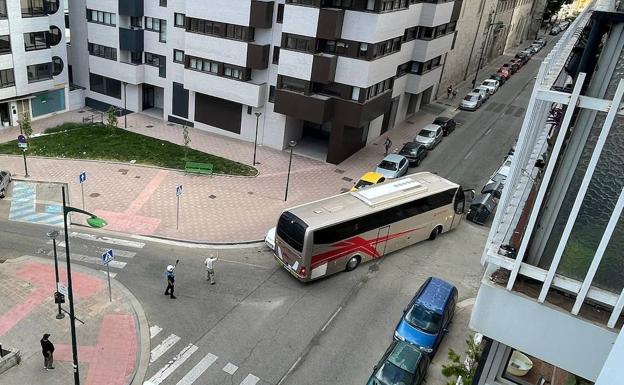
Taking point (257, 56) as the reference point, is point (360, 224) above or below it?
below

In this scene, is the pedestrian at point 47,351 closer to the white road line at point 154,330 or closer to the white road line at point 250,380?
the white road line at point 154,330

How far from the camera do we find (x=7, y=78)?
37844mm

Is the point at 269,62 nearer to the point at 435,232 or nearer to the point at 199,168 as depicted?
the point at 199,168

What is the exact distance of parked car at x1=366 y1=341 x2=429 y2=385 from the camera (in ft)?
53.8

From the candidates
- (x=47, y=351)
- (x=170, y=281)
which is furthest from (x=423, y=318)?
(x=47, y=351)

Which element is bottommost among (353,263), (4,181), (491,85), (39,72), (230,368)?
(4,181)

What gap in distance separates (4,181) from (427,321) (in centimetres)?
2412

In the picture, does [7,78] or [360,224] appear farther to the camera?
[7,78]

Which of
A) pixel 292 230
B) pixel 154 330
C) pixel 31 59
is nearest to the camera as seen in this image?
pixel 154 330

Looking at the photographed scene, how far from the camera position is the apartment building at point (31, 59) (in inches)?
1464

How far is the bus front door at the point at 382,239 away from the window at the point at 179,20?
2512cm

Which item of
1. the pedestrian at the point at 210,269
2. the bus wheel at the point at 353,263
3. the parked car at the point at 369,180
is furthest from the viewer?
the parked car at the point at 369,180

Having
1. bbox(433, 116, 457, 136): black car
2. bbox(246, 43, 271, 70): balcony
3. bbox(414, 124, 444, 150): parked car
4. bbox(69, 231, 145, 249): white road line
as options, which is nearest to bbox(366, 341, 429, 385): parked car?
bbox(69, 231, 145, 249): white road line

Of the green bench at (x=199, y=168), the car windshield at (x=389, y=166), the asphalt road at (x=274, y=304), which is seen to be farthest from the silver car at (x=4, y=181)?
the car windshield at (x=389, y=166)
